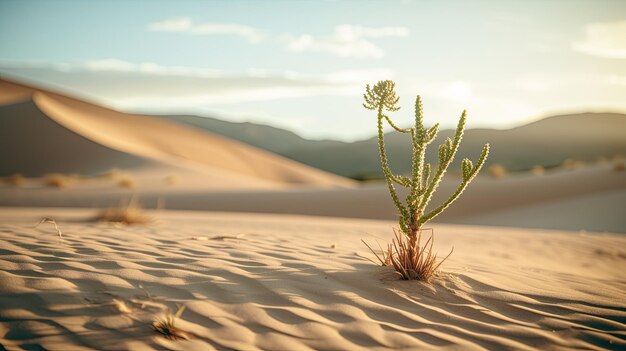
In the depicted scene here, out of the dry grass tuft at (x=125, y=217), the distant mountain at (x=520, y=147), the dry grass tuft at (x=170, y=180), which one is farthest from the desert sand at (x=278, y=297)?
the distant mountain at (x=520, y=147)

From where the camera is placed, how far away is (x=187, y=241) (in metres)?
5.34

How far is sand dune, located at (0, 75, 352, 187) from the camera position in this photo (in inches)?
1035

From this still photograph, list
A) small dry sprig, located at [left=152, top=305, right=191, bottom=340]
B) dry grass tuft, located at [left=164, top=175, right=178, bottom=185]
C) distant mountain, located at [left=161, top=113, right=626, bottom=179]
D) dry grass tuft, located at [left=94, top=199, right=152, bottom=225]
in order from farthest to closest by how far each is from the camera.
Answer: distant mountain, located at [left=161, top=113, right=626, bottom=179] < dry grass tuft, located at [left=164, top=175, right=178, bottom=185] < dry grass tuft, located at [left=94, top=199, right=152, bottom=225] < small dry sprig, located at [left=152, top=305, right=191, bottom=340]

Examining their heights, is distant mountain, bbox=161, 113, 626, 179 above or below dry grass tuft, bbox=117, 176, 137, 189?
above

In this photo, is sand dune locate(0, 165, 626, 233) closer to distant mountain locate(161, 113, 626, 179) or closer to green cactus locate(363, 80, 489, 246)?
green cactus locate(363, 80, 489, 246)

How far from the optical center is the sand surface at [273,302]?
284cm

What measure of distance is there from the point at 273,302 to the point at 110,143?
29.0 m

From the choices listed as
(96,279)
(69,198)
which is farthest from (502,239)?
(69,198)

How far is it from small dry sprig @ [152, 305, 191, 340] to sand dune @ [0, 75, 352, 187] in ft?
78.5

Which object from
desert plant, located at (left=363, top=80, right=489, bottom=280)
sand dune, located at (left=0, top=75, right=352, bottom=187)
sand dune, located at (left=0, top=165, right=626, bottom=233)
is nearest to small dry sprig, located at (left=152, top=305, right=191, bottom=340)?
desert plant, located at (left=363, top=80, right=489, bottom=280)

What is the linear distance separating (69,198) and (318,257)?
520 inches

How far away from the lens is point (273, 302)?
3352 mm

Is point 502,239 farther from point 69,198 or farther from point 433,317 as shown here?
point 69,198

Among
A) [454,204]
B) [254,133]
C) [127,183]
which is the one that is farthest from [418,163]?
[254,133]
